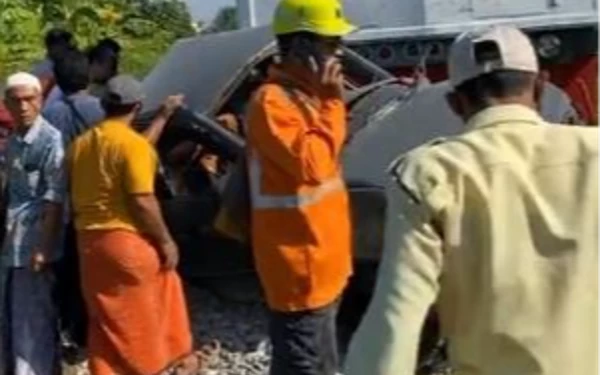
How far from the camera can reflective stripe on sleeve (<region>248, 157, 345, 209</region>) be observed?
246 inches

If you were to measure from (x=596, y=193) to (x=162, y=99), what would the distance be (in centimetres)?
601

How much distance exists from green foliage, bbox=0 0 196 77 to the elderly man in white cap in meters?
11.1

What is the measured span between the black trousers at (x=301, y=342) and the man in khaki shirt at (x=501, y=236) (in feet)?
9.88

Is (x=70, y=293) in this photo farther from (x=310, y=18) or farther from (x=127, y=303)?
(x=310, y=18)

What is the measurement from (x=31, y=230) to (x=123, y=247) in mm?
661

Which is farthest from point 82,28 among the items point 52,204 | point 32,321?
point 52,204

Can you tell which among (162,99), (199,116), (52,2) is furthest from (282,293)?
(52,2)

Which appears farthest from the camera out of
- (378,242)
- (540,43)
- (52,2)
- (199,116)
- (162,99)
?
(52,2)

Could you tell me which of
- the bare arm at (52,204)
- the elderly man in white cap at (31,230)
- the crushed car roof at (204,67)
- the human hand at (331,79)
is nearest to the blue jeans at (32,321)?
the elderly man in white cap at (31,230)

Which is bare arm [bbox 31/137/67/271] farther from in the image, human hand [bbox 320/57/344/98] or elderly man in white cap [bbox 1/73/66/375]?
human hand [bbox 320/57/344/98]

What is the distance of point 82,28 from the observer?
20.8 m

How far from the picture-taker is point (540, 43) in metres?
11.3

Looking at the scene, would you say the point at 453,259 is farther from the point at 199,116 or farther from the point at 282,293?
the point at 199,116

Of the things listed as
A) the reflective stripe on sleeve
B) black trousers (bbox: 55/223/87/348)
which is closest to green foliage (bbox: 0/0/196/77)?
black trousers (bbox: 55/223/87/348)
